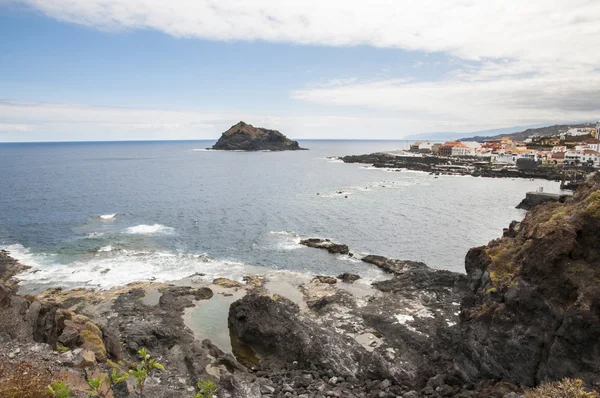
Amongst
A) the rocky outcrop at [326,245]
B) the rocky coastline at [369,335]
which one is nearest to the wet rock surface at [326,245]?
the rocky outcrop at [326,245]

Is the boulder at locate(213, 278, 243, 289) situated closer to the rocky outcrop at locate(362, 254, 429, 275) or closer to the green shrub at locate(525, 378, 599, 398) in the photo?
the rocky outcrop at locate(362, 254, 429, 275)

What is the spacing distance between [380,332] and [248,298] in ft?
35.4

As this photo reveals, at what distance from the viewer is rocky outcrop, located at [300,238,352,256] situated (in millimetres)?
48844

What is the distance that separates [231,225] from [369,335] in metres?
38.5

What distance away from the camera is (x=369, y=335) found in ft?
92.9

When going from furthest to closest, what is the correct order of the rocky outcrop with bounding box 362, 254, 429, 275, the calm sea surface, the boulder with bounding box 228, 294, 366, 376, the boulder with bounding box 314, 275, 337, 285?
the calm sea surface
the rocky outcrop with bounding box 362, 254, 429, 275
the boulder with bounding box 314, 275, 337, 285
the boulder with bounding box 228, 294, 366, 376

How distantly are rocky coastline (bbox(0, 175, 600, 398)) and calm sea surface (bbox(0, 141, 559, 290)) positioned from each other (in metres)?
8.89

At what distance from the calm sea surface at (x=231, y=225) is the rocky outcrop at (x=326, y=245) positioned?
4.33 feet

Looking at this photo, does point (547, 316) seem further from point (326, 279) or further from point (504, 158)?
point (504, 158)

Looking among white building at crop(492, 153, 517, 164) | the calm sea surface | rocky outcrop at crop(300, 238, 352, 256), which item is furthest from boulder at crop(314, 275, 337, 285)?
white building at crop(492, 153, 517, 164)

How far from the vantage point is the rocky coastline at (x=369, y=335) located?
17391 millimetres

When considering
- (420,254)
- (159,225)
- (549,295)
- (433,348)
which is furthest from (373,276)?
(159,225)

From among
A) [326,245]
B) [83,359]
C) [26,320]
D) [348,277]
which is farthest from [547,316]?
[326,245]

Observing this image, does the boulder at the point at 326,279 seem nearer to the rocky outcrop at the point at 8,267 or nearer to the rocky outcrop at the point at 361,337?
the rocky outcrop at the point at 361,337
